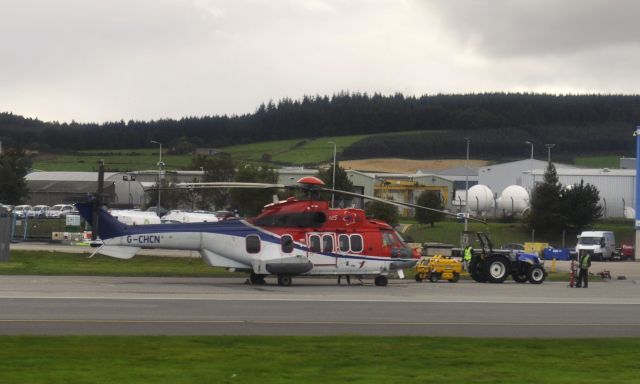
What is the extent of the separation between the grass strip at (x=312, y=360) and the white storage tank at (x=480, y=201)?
80.4m

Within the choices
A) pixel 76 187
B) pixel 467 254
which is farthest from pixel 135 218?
pixel 76 187

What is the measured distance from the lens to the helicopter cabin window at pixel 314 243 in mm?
33000

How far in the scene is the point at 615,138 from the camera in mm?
169000

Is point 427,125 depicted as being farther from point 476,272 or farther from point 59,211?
point 476,272

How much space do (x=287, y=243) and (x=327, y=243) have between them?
4.64 feet

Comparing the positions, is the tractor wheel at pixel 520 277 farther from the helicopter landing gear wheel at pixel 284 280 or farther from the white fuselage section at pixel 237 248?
the helicopter landing gear wheel at pixel 284 280

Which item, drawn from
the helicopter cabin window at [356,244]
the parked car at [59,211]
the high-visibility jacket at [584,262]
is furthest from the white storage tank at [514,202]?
the helicopter cabin window at [356,244]

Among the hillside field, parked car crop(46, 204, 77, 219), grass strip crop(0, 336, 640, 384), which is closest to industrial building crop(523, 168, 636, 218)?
the hillside field

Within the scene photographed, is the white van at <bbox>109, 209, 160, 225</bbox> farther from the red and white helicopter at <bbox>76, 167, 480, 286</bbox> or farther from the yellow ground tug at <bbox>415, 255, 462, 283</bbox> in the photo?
the red and white helicopter at <bbox>76, 167, 480, 286</bbox>

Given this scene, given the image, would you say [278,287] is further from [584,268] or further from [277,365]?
[277,365]

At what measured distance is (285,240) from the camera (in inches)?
1288

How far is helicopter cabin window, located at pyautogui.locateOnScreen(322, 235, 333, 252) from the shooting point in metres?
33.2

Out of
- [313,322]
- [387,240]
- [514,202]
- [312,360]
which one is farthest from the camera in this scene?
[514,202]

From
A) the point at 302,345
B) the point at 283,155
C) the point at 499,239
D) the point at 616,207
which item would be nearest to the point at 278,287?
the point at 302,345
